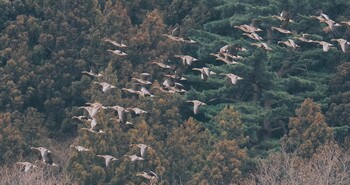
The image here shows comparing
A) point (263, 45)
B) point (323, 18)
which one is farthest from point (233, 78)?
point (323, 18)

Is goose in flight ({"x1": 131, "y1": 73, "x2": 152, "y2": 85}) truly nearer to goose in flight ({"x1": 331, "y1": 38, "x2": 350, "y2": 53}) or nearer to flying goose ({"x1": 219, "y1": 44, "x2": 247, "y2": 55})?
flying goose ({"x1": 219, "y1": 44, "x2": 247, "y2": 55})

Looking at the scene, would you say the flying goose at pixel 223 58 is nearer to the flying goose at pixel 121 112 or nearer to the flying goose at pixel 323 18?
the flying goose at pixel 323 18

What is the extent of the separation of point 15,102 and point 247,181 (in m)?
7.27

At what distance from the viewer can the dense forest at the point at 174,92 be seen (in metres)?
37.4

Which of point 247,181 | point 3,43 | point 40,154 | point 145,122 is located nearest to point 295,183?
point 247,181

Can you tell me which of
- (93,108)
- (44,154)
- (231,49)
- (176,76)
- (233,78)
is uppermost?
(231,49)

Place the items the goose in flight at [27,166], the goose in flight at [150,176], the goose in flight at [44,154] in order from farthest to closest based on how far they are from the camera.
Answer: the goose in flight at [44,154]
the goose in flight at [27,166]
the goose in flight at [150,176]

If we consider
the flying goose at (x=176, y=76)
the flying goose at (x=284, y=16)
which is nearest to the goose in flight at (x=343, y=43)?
the flying goose at (x=284, y=16)

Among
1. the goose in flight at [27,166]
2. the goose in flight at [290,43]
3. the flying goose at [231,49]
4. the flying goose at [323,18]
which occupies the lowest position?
the goose in flight at [27,166]

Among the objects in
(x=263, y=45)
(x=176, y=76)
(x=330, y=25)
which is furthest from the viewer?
(x=176, y=76)

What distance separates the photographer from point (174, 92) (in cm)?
3969

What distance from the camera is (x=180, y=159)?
1497 inches

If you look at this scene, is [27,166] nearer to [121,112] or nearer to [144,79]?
[121,112]

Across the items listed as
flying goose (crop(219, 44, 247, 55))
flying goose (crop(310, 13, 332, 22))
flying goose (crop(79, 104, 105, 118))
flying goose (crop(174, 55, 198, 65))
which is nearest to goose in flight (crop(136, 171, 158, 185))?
flying goose (crop(79, 104, 105, 118))
